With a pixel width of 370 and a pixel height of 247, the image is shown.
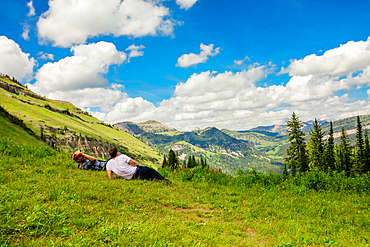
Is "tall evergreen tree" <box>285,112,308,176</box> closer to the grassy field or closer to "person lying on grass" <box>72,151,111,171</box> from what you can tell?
the grassy field

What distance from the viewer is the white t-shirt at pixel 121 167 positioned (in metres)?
12.4

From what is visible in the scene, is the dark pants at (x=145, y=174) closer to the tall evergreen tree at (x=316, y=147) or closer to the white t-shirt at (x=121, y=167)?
the white t-shirt at (x=121, y=167)

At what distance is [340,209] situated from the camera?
381 inches

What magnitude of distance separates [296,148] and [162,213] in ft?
166

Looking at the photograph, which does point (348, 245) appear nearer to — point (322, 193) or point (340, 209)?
point (340, 209)

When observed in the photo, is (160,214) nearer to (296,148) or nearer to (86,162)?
(86,162)

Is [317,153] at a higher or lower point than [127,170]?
lower

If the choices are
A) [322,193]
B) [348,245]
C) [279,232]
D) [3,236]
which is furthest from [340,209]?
[3,236]

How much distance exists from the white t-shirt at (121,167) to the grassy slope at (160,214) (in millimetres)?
1149

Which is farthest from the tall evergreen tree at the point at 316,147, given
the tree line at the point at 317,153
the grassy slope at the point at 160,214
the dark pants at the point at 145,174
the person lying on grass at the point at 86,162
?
the person lying on grass at the point at 86,162

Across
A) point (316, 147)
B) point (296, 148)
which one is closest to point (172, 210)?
point (296, 148)

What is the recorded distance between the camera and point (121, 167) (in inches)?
490

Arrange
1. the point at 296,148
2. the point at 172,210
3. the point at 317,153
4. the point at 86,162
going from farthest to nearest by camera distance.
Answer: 1. the point at 317,153
2. the point at 296,148
3. the point at 86,162
4. the point at 172,210

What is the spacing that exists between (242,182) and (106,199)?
9545 millimetres
